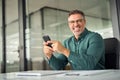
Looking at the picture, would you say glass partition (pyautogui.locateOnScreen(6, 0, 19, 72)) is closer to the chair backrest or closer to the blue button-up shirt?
the blue button-up shirt

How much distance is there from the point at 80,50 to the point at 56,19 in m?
1.01

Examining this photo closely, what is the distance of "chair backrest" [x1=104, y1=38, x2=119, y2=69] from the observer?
1.42 meters

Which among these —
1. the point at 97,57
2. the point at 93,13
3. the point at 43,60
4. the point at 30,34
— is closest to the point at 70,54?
the point at 97,57

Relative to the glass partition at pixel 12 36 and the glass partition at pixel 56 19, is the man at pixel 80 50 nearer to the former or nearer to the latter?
the glass partition at pixel 56 19

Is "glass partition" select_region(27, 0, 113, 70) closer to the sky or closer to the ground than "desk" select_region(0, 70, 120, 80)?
closer to the sky

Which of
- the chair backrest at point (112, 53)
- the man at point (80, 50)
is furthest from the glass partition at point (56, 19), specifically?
the man at point (80, 50)

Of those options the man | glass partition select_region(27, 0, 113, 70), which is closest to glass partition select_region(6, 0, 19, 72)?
glass partition select_region(27, 0, 113, 70)

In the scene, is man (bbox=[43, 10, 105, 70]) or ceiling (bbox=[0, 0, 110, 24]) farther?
ceiling (bbox=[0, 0, 110, 24])

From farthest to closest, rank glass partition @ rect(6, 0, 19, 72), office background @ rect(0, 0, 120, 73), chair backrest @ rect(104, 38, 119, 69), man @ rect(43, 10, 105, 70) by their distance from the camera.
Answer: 1. glass partition @ rect(6, 0, 19, 72)
2. office background @ rect(0, 0, 120, 73)
3. chair backrest @ rect(104, 38, 119, 69)
4. man @ rect(43, 10, 105, 70)

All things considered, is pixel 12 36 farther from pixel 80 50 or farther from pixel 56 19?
pixel 80 50

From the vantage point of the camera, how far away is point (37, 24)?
8.63 feet

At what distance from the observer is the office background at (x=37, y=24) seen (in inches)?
69.2

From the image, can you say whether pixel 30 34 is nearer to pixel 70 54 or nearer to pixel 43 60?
pixel 43 60

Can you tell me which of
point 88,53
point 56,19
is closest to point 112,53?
point 88,53
